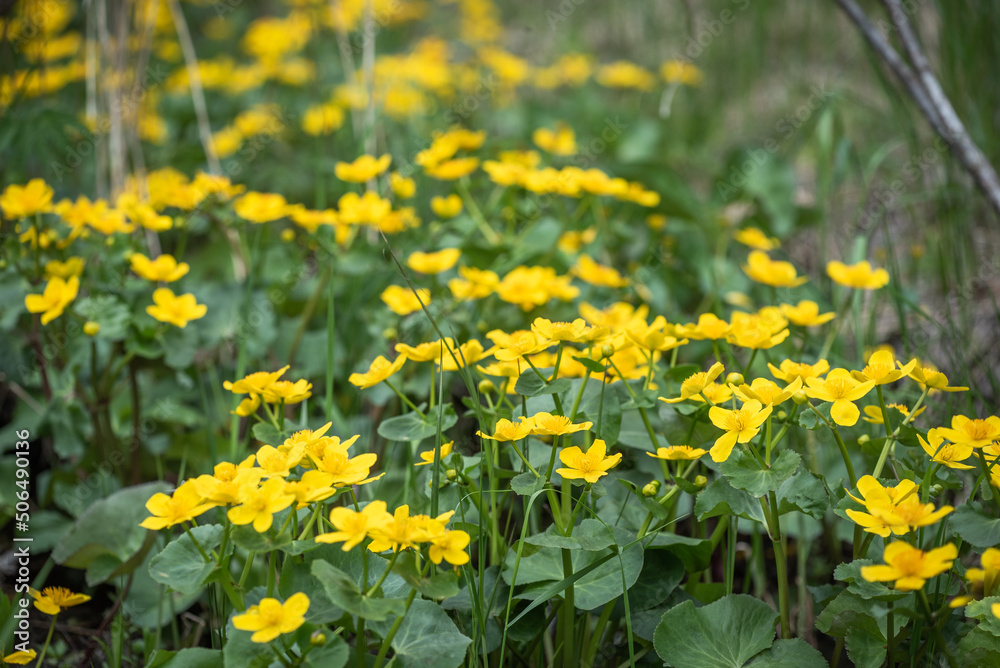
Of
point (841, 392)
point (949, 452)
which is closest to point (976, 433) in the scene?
point (949, 452)

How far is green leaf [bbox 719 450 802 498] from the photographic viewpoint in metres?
0.92

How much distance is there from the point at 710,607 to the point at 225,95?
4441 millimetres

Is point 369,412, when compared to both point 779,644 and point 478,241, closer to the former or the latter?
point 478,241

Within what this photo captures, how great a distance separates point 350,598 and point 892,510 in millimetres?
613

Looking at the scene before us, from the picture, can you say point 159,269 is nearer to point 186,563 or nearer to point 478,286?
point 478,286

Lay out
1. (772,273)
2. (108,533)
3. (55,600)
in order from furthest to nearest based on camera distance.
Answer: (772,273) → (108,533) → (55,600)

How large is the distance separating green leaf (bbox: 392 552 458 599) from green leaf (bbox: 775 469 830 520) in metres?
0.45

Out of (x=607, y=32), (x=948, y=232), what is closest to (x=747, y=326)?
(x=948, y=232)

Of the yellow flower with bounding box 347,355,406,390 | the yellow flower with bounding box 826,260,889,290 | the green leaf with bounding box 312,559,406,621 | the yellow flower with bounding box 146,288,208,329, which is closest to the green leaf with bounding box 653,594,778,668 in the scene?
the green leaf with bounding box 312,559,406,621

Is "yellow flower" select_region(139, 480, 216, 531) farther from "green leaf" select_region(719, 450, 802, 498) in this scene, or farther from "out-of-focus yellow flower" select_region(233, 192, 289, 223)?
"out-of-focus yellow flower" select_region(233, 192, 289, 223)

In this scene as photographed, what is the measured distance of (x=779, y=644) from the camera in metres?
0.96

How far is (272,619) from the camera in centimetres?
76

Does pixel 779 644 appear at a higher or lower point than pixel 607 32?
lower

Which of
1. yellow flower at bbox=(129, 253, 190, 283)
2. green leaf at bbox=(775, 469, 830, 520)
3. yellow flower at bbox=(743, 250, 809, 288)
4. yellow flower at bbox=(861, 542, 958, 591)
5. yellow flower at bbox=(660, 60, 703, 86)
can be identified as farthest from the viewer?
yellow flower at bbox=(660, 60, 703, 86)
